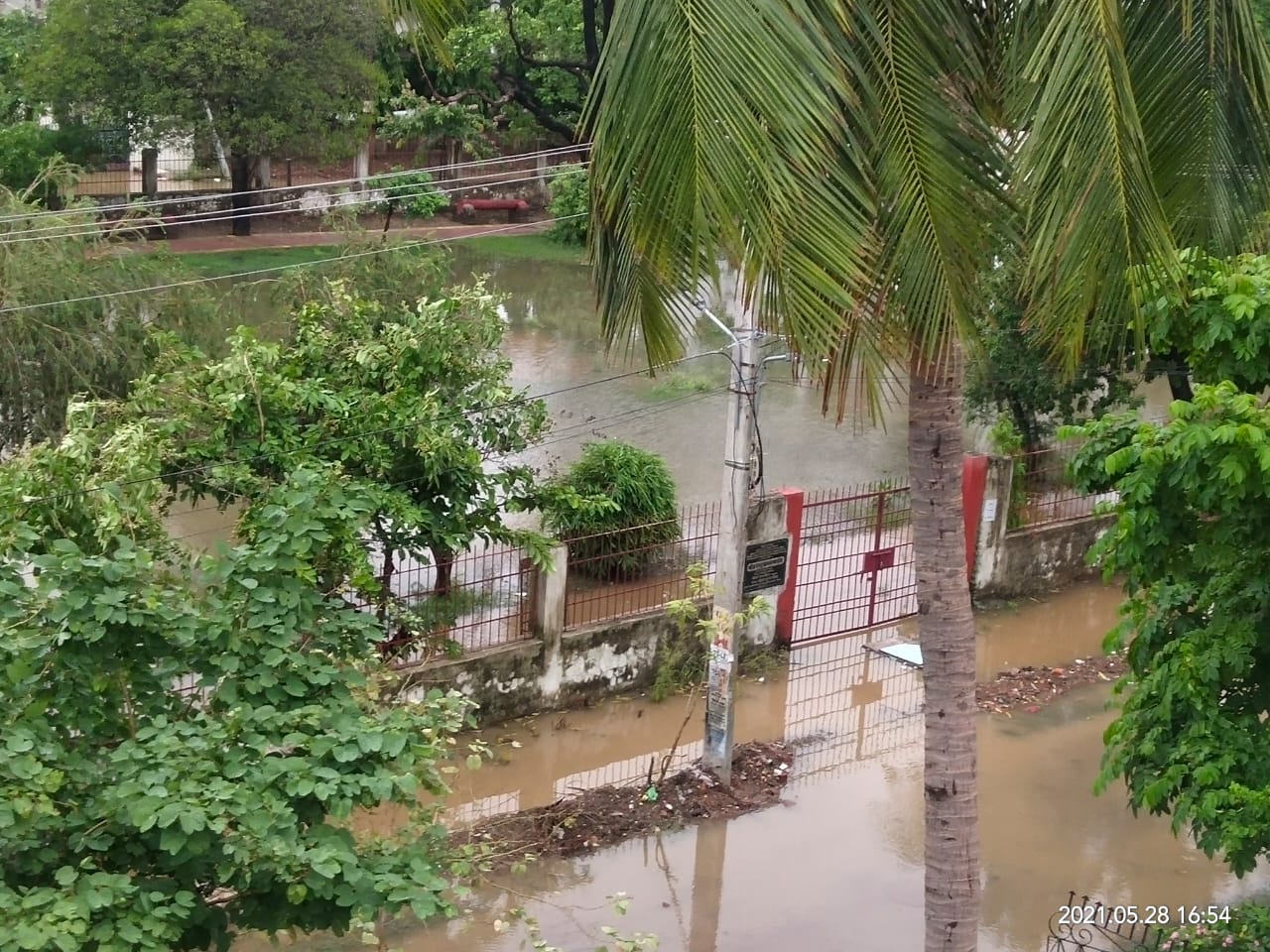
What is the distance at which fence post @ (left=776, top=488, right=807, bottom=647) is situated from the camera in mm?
11492

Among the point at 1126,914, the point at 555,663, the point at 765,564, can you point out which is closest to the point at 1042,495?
the point at 765,564

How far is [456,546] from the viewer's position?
30.1 feet

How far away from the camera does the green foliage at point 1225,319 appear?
618 cm

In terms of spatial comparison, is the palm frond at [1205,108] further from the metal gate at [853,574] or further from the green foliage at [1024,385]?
the green foliage at [1024,385]

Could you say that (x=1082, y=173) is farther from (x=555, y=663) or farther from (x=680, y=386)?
(x=680, y=386)

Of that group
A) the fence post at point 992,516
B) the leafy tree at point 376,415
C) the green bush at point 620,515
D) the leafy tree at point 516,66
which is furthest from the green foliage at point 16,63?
the fence post at point 992,516

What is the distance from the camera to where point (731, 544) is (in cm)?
915

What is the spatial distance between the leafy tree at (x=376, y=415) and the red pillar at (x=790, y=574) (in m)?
2.54

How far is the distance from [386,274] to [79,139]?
59.0ft

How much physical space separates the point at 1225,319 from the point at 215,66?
20.5 metres

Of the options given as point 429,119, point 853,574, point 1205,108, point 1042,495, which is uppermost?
point 429,119

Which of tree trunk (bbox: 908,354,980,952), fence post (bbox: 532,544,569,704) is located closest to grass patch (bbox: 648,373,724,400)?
fence post (bbox: 532,544,569,704)

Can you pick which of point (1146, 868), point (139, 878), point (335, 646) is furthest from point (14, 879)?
point (1146, 868)

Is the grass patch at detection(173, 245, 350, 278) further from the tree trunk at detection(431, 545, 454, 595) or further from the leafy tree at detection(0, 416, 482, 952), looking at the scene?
the leafy tree at detection(0, 416, 482, 952)
